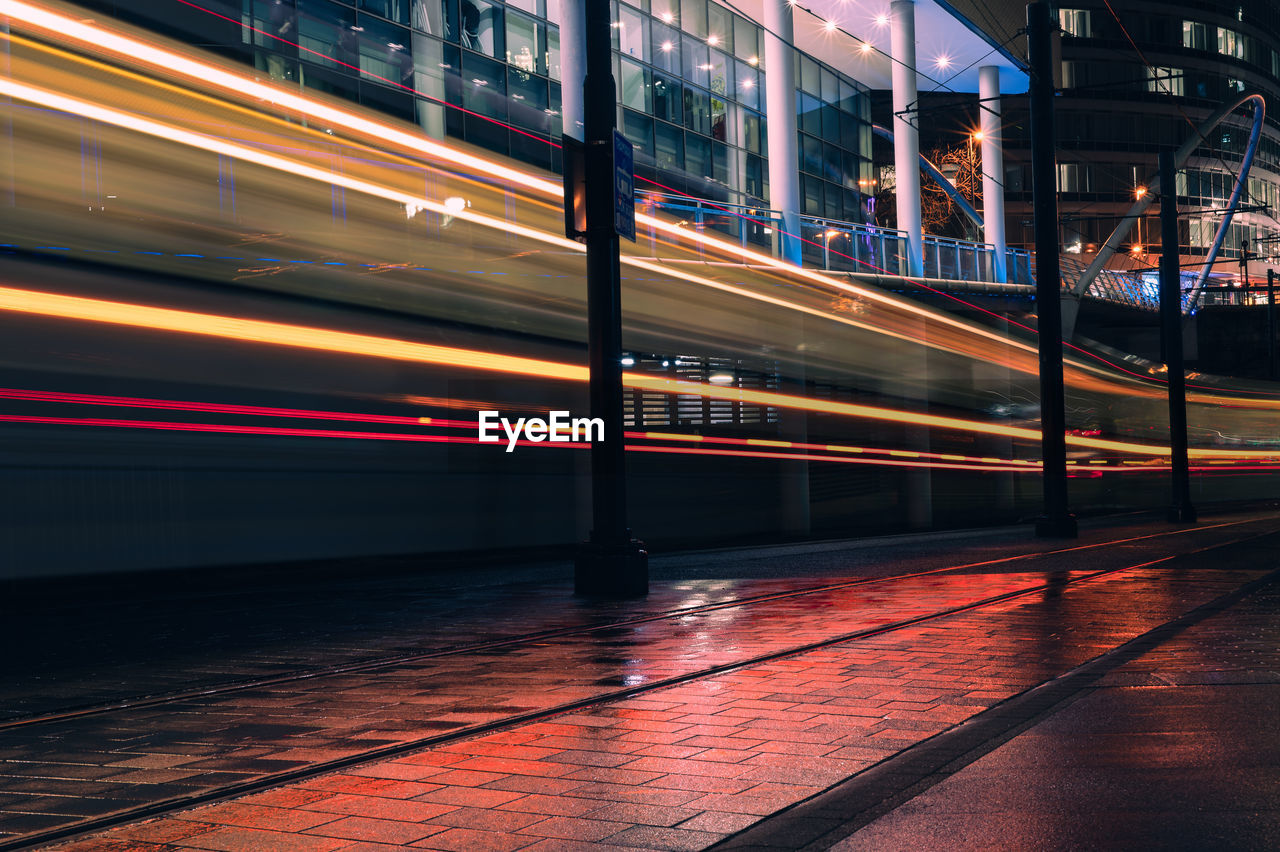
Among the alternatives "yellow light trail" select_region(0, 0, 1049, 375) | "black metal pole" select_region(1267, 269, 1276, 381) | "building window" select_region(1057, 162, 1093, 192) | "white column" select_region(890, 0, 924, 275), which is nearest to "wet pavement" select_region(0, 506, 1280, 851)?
"yellow light trail" select_region(0, 0, 1049, 375)

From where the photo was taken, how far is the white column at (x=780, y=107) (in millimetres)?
27750

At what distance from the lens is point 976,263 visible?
3200 cm

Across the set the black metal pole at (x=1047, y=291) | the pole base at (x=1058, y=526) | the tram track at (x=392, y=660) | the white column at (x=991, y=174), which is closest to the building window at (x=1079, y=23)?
the white column at (x=991, y=174)

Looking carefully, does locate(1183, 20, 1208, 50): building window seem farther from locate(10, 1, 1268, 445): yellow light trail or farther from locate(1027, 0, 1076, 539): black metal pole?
locate(10, 1, 1268, 445): yellow light trail

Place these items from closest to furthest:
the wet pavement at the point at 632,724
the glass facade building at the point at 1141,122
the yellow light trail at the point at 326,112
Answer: the wet pavement at the point at 632,724
the yellow light trail at the point at 326,112
the glass facade building at the point at 1141,122

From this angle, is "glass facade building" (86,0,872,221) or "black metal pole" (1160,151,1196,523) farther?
"black metal pole" (1160,151,1196,523)

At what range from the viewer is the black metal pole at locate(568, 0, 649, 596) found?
39.9 ft

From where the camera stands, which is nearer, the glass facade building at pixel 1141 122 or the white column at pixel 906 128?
the white column at pixel 906 128

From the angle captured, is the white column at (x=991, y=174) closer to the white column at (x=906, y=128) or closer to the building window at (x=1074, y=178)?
the white column at (x=906, y=128)

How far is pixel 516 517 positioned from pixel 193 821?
10.6 meters

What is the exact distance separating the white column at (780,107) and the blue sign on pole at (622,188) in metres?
15.5

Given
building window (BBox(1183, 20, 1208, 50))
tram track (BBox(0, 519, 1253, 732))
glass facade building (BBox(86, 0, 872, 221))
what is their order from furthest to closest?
building window (BBox(1183, 20, 1208, 50)) < glass facade building (BBox(86, 0, 872, 221)) < tram track (BBox(0, 519, 1253, 732))

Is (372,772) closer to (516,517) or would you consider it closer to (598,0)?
(598,0)

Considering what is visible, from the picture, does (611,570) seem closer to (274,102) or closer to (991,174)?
(274,102)
